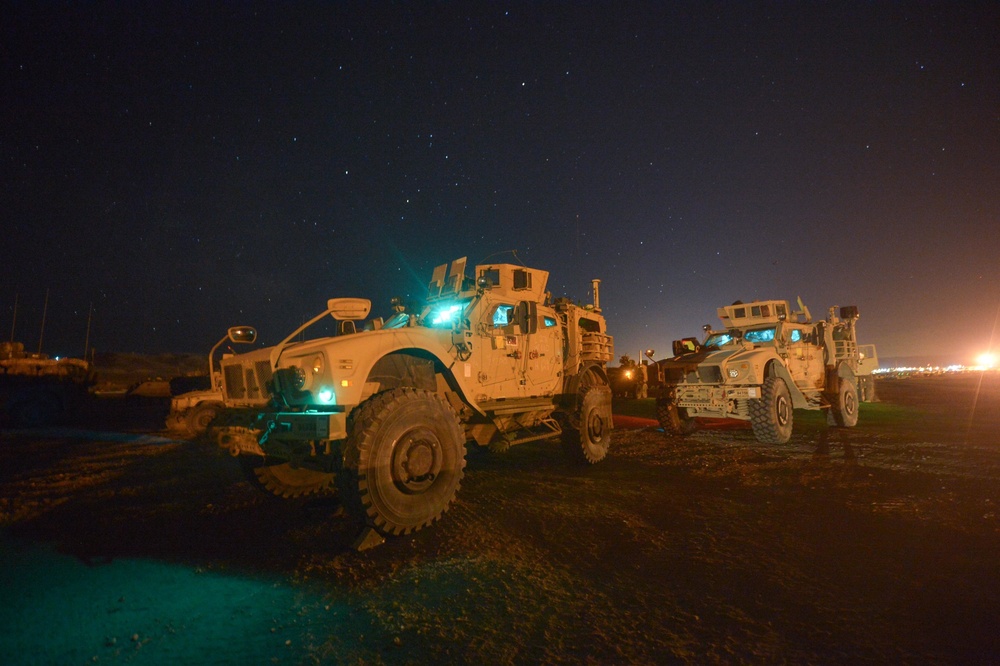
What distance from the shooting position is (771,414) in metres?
9.52

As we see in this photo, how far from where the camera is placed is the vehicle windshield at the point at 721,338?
11.9m

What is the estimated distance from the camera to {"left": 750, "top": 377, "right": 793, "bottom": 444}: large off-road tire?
9510mm

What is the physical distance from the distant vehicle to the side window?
57.4 feet

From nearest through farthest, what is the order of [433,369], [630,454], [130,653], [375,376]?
[130,653]
[375,376]
[433,369]
[630,454]

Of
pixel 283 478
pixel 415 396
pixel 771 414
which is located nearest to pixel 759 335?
pixel 771 414

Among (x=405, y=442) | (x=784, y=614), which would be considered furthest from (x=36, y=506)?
(x=784, y=614)

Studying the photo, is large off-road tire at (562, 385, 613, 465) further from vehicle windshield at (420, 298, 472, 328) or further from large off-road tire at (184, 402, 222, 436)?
large off-road tire at (184, 402, 222, 436)

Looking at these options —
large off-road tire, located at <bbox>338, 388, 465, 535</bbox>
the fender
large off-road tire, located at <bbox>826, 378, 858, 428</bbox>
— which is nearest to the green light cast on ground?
large off-road tire, located at <bbox>338, 388, 465, 535</bbox>

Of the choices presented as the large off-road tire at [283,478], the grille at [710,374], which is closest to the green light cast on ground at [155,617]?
the large off-road tire at [283,478]

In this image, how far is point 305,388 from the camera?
4.65m

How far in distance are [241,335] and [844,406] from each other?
1364 cm

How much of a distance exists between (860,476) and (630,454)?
3.53 m

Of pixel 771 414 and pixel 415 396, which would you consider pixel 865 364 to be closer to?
pixel 771 414

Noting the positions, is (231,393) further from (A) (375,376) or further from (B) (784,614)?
(B) (784,614)
